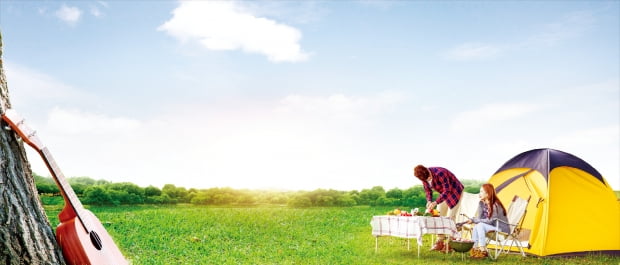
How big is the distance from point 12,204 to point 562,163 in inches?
316

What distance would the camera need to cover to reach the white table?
8.25m

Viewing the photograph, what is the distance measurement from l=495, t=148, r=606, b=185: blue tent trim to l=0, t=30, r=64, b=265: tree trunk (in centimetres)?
749

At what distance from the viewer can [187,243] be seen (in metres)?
9.34

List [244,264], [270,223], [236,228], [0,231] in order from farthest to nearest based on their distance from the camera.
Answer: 1. [270,223]
2. [236,228]
3. [244,264]
4. [0,231]

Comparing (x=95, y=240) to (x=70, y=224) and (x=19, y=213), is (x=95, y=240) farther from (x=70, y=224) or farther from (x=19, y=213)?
(x=19, y=213)

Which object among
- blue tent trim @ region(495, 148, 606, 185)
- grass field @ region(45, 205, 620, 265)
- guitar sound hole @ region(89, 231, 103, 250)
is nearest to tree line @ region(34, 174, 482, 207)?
grass field @ region(45, 205, 620, 265)

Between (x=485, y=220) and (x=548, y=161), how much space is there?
5.34 ft

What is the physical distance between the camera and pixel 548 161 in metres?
9.14

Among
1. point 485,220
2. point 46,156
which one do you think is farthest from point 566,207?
point 46,156

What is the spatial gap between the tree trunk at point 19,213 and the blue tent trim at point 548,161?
749cm

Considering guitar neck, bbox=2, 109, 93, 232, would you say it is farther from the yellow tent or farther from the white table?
the yellow tent

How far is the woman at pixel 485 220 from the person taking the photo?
8.38 meters

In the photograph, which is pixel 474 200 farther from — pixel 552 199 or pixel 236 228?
pixel 236 228

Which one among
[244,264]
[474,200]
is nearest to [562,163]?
[474,200]
